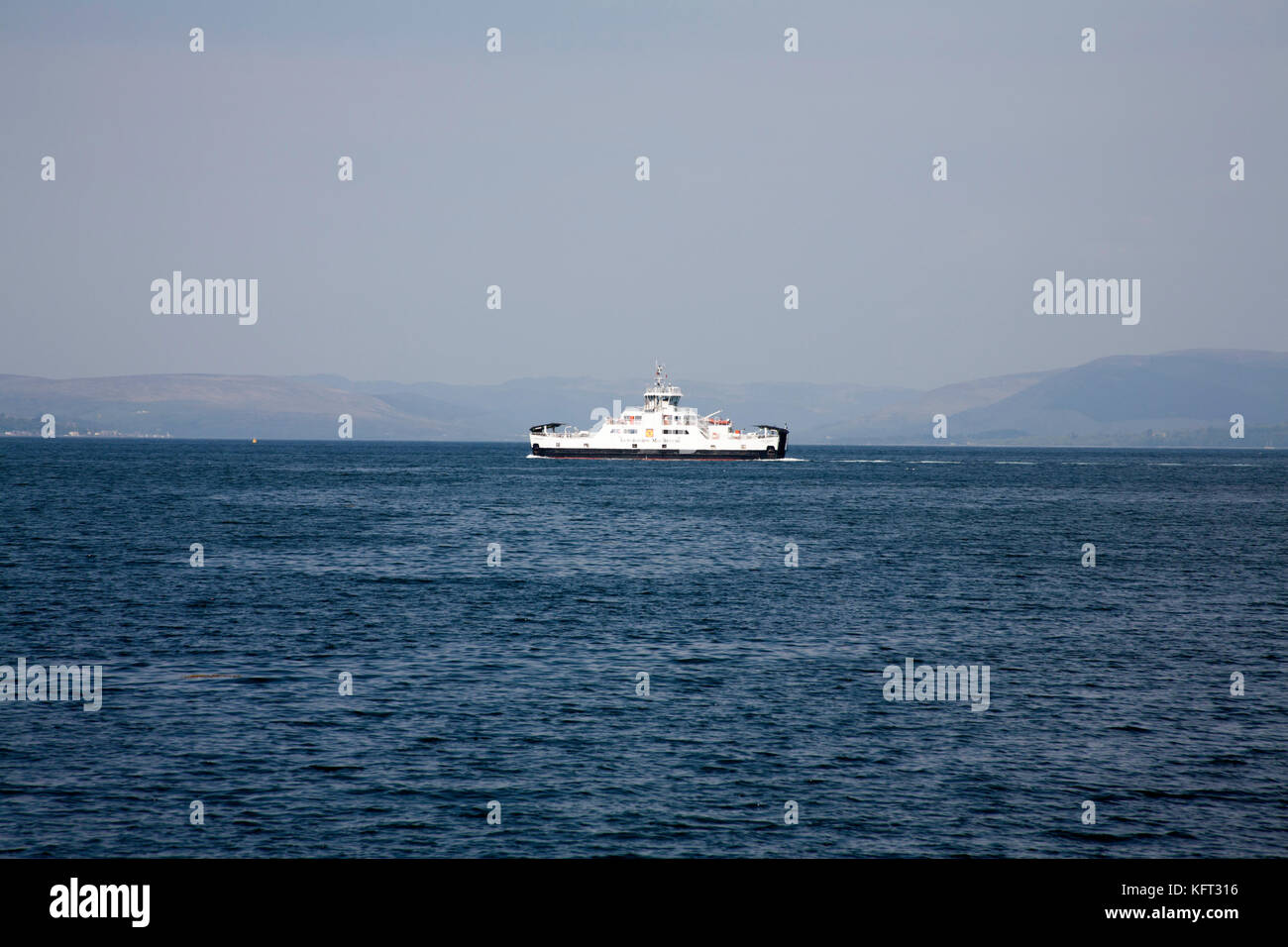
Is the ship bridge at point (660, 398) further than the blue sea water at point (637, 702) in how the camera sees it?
Yes

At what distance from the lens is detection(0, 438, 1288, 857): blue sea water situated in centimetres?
1906

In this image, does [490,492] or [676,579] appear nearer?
[676,579]

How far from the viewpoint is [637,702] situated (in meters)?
27.4

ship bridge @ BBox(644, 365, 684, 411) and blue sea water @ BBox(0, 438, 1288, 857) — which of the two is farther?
ship bridge @ BBox(644, 365, 684, 411)

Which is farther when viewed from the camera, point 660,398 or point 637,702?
point 660,398

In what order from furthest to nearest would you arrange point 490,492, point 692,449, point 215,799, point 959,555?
1. point 692,449
2. point 490,492
3. point 959,555
4. point 215,799

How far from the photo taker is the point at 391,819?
19.1 metres

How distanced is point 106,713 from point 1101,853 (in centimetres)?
2148

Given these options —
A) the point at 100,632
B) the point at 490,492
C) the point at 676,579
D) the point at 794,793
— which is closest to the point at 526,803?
the point at 794,793

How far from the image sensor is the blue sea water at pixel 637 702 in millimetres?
19062

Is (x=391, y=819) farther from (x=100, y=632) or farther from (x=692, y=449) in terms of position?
(x=692, y=449)

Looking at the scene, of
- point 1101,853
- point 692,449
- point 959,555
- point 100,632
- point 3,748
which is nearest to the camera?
point 1101,853
